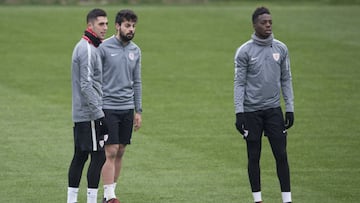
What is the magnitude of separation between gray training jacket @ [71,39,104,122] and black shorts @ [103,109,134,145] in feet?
1.85

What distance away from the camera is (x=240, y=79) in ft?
39.0

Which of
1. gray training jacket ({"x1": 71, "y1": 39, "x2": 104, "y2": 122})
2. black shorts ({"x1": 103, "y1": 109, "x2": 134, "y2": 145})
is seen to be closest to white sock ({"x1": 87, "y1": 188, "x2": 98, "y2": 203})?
black shorts ({"x1": 103, "y1": 109, "x2": 134, "y2": 145})

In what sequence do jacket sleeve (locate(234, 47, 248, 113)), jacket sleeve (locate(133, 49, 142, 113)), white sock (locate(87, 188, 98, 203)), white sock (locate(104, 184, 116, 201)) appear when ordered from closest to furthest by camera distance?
1. white sock (locate(87, 188, 98, 203))
2. jacket sleeve (locate(234, 47, 248, 113))
3. white sock (locate(104, 184, 116, 201))
4. jacket sleeve (locate(133, 49, 142, 113))

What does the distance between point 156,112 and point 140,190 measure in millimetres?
7288

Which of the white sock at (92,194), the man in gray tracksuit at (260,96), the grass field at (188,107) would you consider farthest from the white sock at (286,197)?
the white sock at (92,194)

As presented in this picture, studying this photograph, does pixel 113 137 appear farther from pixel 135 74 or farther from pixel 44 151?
pixel 44 151

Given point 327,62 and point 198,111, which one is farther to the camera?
point 327,62

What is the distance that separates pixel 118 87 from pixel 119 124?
487 mm

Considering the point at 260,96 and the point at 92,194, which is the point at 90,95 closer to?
the point at 92,194

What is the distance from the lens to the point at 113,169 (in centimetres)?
1218

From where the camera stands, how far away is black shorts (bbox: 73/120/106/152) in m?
11.3

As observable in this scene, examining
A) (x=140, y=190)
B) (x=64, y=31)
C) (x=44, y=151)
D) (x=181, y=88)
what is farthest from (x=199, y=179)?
(x=64, y=31)

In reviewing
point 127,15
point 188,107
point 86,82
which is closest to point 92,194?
point 86,82

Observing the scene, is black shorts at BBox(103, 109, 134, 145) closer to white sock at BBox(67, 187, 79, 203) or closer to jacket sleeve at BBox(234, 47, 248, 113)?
white sock at BBox(67, 187, 79, 203)
